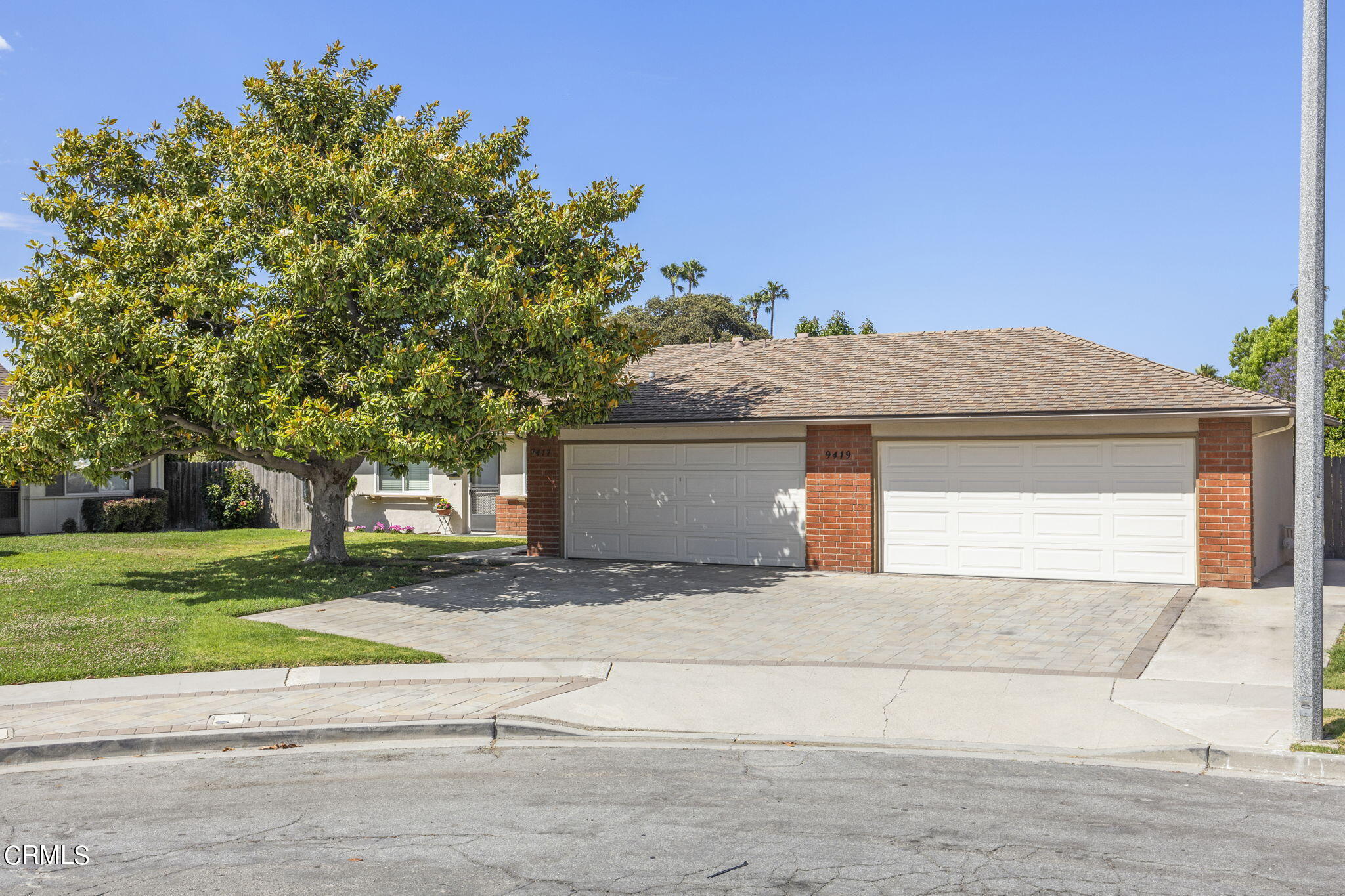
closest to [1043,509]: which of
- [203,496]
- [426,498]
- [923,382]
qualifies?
[923,382]

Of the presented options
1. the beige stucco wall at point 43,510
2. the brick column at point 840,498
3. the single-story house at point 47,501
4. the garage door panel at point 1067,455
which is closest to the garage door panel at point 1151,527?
the garage door panel at point 1067,455

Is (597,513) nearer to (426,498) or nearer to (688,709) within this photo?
(426,498)

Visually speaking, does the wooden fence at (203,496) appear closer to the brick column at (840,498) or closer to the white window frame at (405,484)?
Answer: the white window frame at (405,484)

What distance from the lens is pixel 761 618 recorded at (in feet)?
42.1

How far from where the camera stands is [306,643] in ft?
35.9

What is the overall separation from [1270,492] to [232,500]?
80.1ft

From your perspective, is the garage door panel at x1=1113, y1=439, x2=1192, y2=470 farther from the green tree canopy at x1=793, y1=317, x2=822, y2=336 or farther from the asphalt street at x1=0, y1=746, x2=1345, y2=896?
the green tree canopy at x1=793, y1=317, x2=822, y2=336

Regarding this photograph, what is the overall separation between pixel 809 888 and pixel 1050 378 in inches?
544

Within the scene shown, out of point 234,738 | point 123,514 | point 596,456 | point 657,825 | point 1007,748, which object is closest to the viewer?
point 657,825

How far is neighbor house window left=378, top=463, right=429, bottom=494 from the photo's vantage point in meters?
25.9

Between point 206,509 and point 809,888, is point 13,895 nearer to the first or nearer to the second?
point 809,888

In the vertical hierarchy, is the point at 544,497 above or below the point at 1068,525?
above

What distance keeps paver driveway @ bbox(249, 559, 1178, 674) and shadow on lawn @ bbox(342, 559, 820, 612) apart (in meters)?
0.05

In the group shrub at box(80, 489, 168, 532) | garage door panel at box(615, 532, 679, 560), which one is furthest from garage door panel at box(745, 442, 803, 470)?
shrub at box(80, 489, 168, 532)
